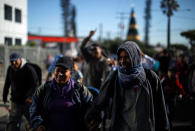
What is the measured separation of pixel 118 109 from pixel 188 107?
16.0ft

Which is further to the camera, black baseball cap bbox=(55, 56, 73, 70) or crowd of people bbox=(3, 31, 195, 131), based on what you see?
black baseball cap bbox=(55, 56, 73, 70)

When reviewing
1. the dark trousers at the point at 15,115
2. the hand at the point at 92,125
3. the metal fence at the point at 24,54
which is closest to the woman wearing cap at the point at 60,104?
the hand at the point at 92,125

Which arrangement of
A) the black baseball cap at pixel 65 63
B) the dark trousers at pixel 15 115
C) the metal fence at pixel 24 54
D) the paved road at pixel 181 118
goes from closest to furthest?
the black baseball cap at pixel 65 63, the dark trousers at pixel 15 115, the paved road at pixel 181 118, the metal fence at pixel 24 54

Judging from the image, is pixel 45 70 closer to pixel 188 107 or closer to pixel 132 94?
pixel 188 107

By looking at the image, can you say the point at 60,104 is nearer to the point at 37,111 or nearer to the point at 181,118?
the point at 37,111

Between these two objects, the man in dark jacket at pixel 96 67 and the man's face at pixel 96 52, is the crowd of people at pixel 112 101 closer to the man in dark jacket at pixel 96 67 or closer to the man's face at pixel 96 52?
the man in dark jacket at pixel 96 67

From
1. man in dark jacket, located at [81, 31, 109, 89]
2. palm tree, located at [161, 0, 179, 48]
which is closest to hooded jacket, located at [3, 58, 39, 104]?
man in dark jacket, located at [81, 31, 109, 89]

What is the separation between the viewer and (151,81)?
2.15 meters

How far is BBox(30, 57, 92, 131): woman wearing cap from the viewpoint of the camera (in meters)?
2.27

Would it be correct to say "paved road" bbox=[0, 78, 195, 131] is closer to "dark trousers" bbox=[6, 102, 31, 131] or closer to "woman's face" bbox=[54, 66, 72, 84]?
"dark trousers" bbox=[6, 102, 31, 131]

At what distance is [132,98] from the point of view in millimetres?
2025

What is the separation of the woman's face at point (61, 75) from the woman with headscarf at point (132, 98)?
471 mm

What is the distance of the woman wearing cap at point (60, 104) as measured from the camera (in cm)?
227

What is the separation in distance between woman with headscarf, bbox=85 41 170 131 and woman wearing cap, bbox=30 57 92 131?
0.26 meters
